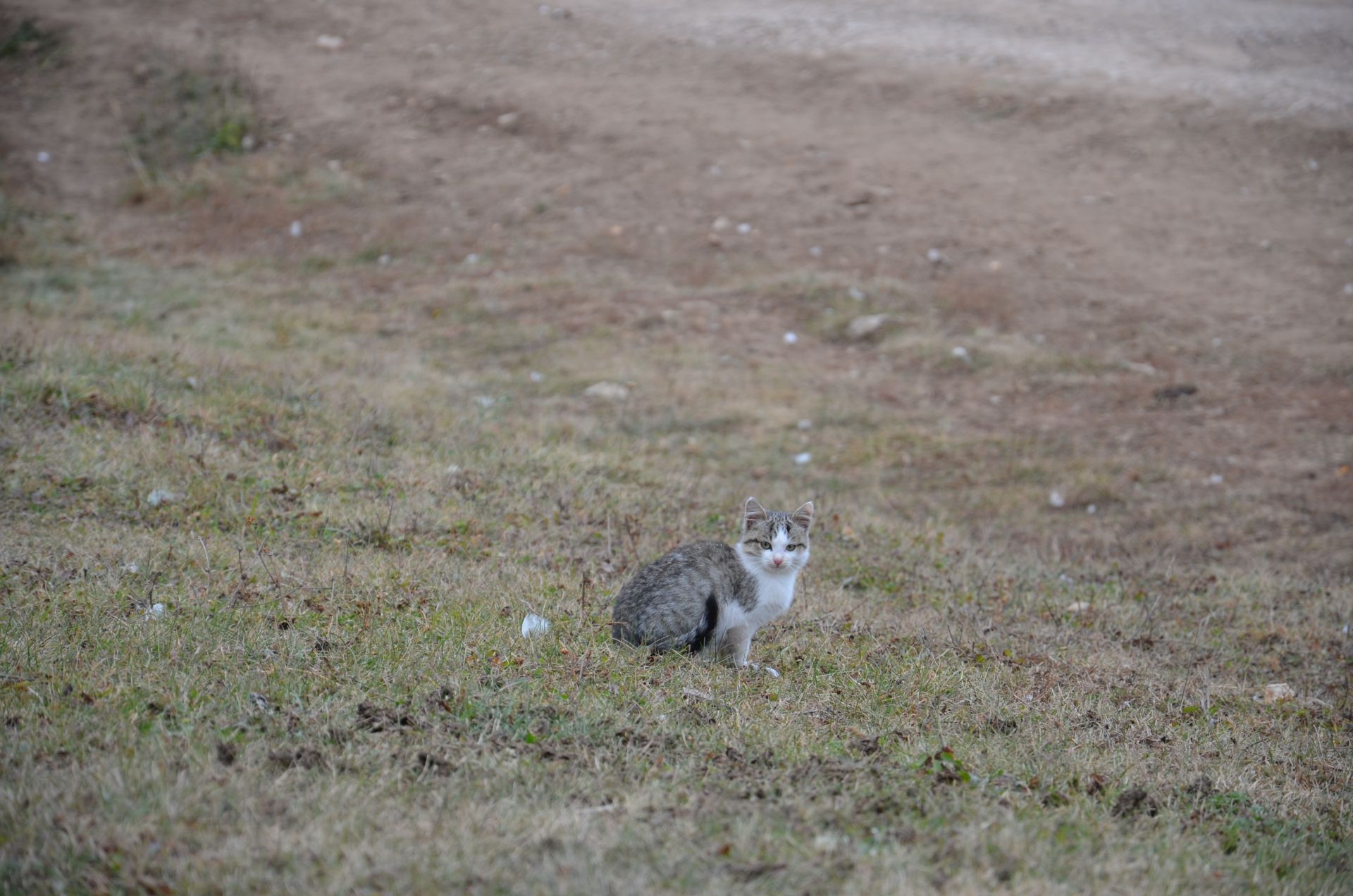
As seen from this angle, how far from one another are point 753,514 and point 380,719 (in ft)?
7.87

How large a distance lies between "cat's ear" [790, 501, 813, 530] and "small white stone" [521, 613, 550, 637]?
58.6 inches

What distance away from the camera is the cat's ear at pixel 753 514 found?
5.98m

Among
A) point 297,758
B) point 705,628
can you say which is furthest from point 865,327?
point 297,758

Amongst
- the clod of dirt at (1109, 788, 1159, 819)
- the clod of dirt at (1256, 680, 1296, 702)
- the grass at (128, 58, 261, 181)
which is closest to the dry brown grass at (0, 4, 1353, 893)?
the clod of dirt at (1109, 788, 1159, 819)

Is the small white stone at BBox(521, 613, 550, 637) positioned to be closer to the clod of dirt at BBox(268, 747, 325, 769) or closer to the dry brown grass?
the dry brown grass

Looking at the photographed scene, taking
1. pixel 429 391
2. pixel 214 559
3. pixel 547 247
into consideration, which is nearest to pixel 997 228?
pixel 547 247

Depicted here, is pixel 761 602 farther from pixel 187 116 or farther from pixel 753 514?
pixel 187 116

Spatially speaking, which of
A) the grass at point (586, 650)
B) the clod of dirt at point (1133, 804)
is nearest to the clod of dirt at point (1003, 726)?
the grass at point (586, 650)

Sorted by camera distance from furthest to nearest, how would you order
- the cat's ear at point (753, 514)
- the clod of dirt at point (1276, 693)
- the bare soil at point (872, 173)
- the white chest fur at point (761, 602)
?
1. the bare soil at point (872, 173)
2. the clod of dirt at point (1276, 693)
3. the cat's ear at point (753, 514)
4. the white chest fur at point (761, 602)

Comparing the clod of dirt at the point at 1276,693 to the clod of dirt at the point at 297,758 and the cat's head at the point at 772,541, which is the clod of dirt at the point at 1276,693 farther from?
the clod of dirt at the point at 297,758

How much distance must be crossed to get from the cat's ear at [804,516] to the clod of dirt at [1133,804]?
228 cm

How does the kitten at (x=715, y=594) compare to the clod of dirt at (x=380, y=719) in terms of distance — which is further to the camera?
the kitten at (x=715, y=594)

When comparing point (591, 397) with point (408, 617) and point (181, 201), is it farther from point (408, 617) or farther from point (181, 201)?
point (181, 201)

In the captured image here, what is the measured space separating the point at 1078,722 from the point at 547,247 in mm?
11222
